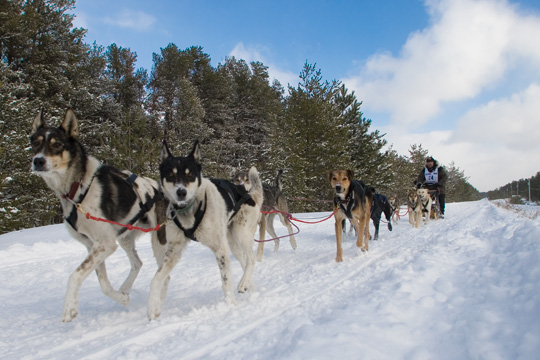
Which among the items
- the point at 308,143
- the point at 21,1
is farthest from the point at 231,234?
the point at 21,1

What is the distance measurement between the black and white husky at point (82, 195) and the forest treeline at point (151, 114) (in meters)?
7.23

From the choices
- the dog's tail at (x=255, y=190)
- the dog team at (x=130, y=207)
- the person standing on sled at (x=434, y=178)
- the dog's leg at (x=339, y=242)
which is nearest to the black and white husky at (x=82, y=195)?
the dog team at (x=130, y=207)

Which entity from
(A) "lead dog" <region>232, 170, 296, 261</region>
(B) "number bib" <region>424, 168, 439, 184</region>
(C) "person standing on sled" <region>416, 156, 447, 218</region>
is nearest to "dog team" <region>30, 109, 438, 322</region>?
(A) "lead dog" <region>232, 170, 296, 261</region>

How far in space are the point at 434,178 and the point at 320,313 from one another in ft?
38.7

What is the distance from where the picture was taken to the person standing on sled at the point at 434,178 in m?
12.7

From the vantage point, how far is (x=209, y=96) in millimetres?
30250

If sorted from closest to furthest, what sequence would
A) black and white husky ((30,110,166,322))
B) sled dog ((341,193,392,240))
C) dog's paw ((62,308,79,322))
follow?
dog's paw ((62,308,79,322)) < black and white husky ((30,110,166,322)) < sled dog ((341,193,392,240))

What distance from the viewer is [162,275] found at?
129 inches

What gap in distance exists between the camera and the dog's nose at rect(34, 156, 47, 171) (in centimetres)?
305

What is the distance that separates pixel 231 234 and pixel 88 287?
2.20m

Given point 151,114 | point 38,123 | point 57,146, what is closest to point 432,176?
point 57,146

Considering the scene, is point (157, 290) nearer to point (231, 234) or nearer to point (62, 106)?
point (231, 234)

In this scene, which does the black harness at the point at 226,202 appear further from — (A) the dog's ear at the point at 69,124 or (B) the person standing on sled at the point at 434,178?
(B) the person standing on sled at the point at 434,178

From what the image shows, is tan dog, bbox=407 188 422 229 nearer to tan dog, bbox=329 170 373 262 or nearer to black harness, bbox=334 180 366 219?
tan dog, bbox=329 170 373 262
